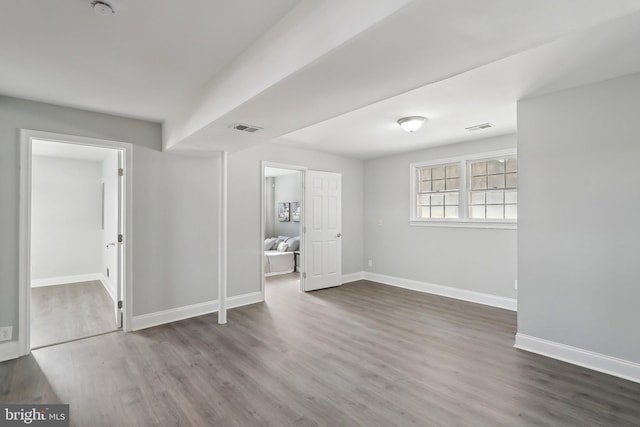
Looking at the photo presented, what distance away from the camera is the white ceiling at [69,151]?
5.06 metres

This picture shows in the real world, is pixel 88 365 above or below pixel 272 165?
below

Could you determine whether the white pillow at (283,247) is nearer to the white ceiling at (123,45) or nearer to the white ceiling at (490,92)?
the white ceiling at (490,92)

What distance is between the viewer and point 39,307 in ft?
15.0

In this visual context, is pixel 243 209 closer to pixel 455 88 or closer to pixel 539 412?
pixel 455 88

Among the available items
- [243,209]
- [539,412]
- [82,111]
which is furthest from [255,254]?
[539,412]

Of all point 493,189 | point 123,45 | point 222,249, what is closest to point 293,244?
point 222,249

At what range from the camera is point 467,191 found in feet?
16.4

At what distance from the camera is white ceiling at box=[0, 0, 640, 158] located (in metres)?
1.35

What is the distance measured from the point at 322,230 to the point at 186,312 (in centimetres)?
263

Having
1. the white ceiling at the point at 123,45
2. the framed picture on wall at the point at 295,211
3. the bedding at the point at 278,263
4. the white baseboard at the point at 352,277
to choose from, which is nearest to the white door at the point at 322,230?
the white baseboard at the point at 352,277

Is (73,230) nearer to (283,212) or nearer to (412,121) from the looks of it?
(283,212)

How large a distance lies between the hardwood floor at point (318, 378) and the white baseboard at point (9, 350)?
134mm

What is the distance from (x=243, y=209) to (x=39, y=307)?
332cm

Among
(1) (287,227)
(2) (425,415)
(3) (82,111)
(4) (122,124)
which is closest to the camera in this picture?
(2) (425,415)
